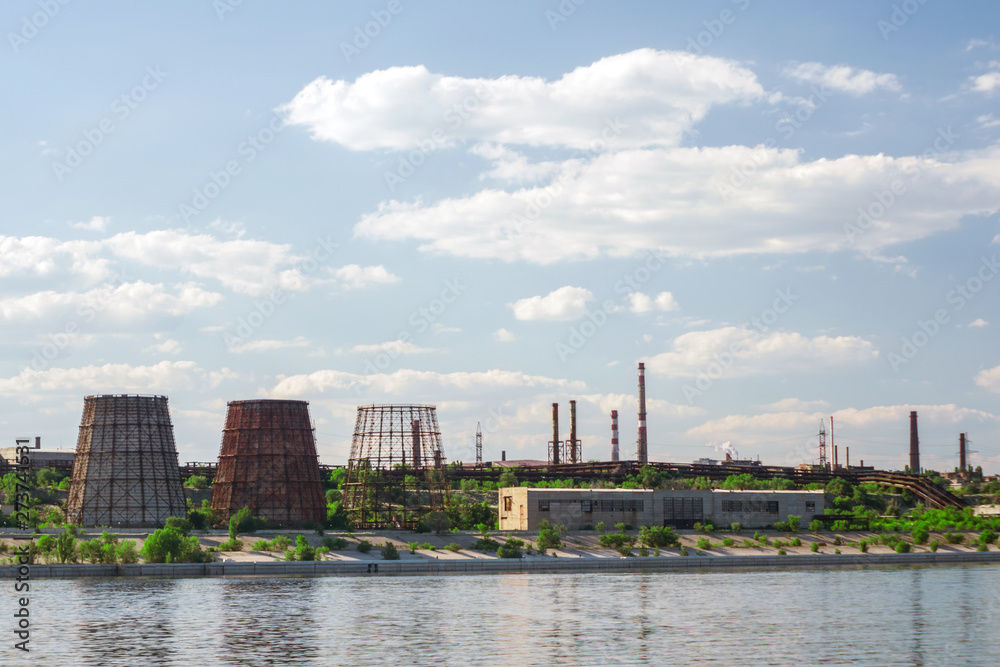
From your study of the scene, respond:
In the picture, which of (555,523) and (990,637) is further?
(555,523)

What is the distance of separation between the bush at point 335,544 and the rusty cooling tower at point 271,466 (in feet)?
38.6

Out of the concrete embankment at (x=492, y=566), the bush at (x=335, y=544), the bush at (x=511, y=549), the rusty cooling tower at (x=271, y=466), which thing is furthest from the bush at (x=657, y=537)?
the rusty cooling tower at (x=271, y=466)

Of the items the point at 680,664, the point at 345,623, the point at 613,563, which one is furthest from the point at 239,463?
the point at 680,664

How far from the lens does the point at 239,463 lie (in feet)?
324

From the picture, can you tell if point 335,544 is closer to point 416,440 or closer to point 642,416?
point 416,440

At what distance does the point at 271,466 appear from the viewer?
98.0m

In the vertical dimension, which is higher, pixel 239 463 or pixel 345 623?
pixel 239 463

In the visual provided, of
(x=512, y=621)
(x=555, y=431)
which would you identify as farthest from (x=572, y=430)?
(x=512, y=621)

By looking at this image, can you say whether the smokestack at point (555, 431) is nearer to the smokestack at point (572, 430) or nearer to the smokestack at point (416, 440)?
the smokestack at point (572, 430)

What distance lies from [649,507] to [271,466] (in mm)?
31486

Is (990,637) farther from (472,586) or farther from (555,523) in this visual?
(555,523)

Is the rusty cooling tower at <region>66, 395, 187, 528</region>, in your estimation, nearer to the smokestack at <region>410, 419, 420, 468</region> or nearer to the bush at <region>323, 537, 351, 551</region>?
the bush at <region>323, 537, 351, 551</region>

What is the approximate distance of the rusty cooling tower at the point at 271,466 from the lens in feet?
317

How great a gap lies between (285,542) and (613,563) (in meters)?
23.2
